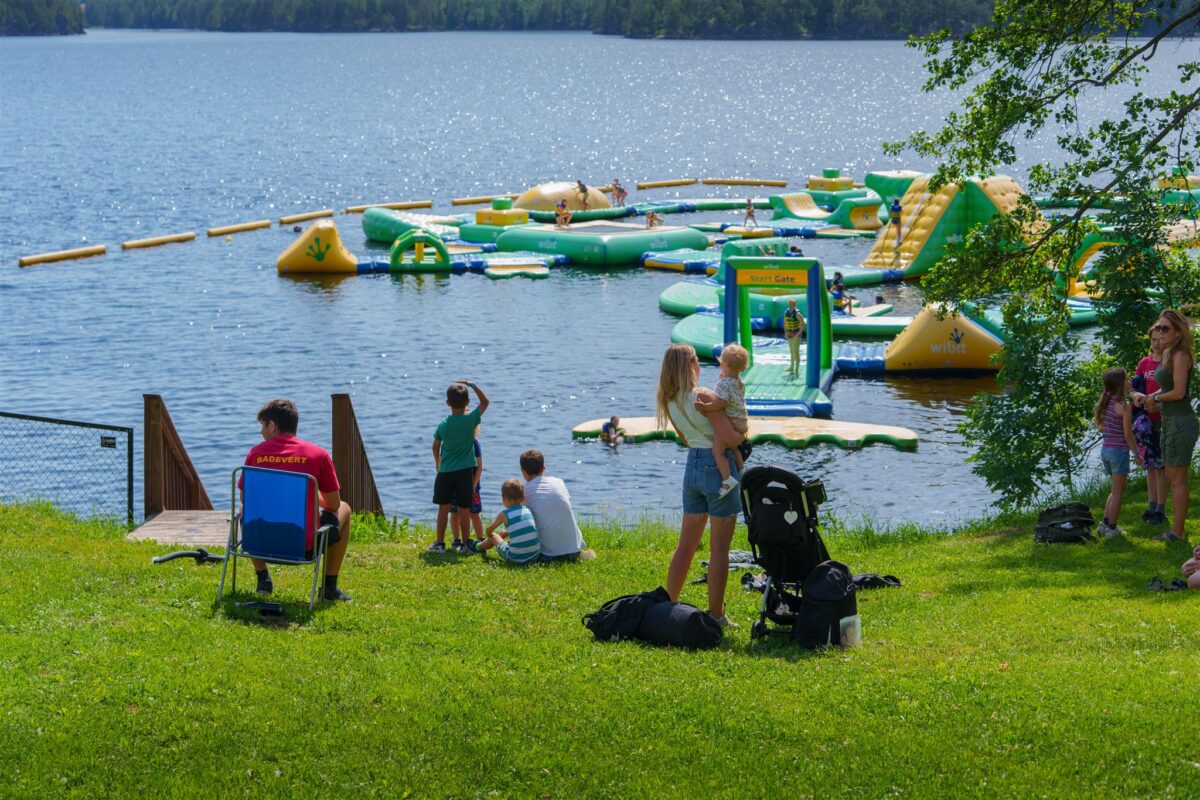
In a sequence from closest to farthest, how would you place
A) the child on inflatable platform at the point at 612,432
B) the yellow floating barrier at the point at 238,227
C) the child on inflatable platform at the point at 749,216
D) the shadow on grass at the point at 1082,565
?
1. the shadow on grass at the point at 1082,565
2. the child on inflatable platform at the point at 612,432
3. the child on inflatable platform at the point at 749,216
4. the yellow floating barrier at the point at 238,227

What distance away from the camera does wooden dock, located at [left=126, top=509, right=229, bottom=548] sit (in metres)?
12.9

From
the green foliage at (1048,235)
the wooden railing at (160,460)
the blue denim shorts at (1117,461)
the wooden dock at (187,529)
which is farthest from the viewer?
the green foliage at (1048,235)

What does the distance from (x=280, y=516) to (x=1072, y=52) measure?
1010cm

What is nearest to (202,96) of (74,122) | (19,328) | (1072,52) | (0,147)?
(74,122)

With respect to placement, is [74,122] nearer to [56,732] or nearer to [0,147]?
[0,147]

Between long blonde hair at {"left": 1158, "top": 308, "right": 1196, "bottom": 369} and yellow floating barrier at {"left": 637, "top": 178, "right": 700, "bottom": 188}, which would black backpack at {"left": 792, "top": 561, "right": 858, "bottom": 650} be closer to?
long blonde hair at {"left": 1158, "top": 308, "right": 1196, "bottom": 369}

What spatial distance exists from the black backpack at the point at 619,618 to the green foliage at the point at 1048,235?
24.3ft

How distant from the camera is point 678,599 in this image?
10320 mm

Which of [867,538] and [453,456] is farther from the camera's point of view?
[867,538]

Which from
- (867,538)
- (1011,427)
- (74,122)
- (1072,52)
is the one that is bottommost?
(867,538)

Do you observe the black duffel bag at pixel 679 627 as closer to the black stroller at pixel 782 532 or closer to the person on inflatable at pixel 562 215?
the black stroller at pixel 782 532

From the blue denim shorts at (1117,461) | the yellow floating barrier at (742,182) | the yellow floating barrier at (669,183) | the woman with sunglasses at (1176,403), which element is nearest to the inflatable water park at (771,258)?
the blue denim shorts at (1117,461)

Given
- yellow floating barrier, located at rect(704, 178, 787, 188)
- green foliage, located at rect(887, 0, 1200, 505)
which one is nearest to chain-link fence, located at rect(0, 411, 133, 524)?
green foliage, located at rect(887, 0, 1200, 505)

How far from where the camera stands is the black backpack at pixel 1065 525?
12797 millimetres
